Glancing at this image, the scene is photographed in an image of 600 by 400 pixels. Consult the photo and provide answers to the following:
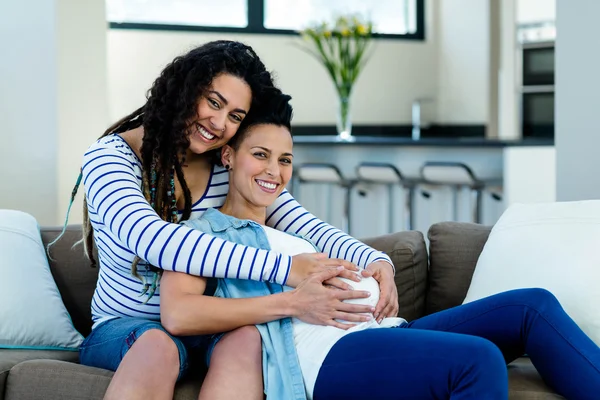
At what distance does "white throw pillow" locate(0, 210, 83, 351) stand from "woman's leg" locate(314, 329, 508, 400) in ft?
3.02

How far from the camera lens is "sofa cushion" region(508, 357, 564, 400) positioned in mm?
2158

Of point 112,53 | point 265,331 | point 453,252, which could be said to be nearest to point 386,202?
point 112,53

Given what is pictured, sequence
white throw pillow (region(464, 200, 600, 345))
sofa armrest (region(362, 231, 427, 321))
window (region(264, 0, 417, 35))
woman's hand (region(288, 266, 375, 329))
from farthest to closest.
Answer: window (region(264, 0, 417, 35)) → sofa armrest (region(362, 231, 427, 321)) → white throw pillow (region(464, 200, 600, 345)) → woman's hand (region(288, 266, 375, 329))

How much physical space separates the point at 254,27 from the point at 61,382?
5.46 metres

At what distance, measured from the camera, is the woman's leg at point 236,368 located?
1994 mm

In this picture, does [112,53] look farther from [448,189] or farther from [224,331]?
[224,331]

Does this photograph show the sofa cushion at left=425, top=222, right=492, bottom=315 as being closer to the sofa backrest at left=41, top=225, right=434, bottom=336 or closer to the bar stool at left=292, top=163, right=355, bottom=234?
the sofa backrest at left=41, top=225, right=434, bottom=336

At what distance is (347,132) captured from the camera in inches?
248

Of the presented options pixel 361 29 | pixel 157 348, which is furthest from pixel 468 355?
pixel 361 29

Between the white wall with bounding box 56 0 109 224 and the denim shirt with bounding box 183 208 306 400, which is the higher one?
the white wall with bounding box 56 0 109 224

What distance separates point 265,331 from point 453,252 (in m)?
0.88

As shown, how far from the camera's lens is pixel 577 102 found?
3.43 metres

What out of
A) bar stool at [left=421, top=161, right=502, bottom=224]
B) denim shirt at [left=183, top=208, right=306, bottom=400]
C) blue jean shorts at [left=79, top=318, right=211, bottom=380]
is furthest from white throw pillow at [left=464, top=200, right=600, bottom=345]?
bar stool at [left=421, top=161, right=502, bottom=224]

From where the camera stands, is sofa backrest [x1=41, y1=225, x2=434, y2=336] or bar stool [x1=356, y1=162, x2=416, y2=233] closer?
sofa backrest [x1=41, y1=225, x2=434, y2=336]
